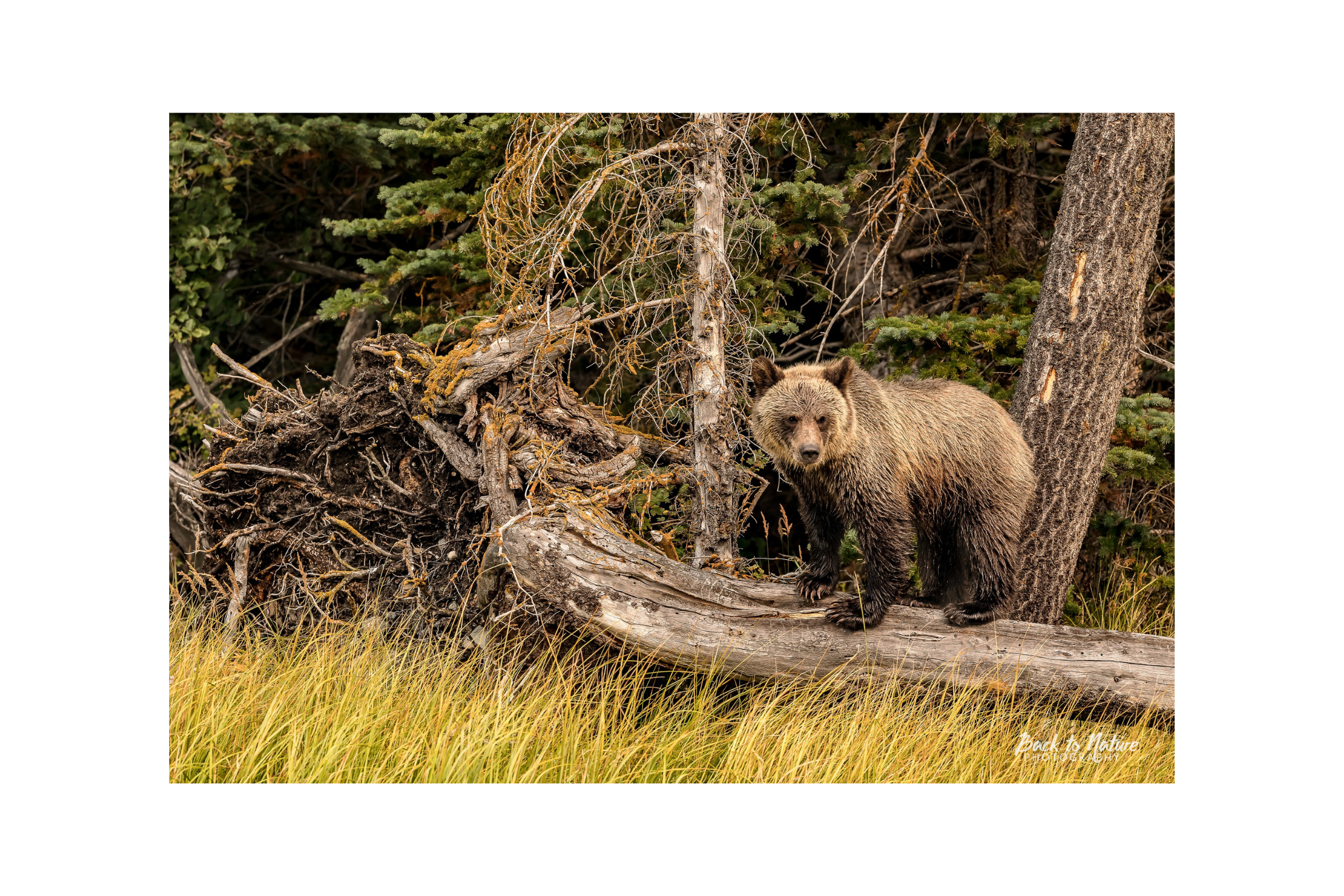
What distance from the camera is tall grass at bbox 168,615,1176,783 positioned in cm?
400

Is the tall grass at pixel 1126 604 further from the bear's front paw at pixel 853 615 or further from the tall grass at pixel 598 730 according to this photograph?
the bear's front paw at pixel 853 615

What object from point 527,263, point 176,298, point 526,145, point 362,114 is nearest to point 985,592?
point 527,263

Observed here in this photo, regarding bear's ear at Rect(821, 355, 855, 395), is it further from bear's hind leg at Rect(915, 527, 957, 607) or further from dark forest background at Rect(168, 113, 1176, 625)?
dark forest background at Rect(168, 113, 1176, 625)

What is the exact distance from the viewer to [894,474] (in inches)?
176

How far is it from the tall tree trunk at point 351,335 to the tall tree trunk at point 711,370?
4178 millimetres

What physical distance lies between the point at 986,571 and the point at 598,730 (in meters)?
1.96

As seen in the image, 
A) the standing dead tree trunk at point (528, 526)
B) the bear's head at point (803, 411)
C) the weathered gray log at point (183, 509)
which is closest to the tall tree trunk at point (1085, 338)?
the standing dead tree trunk at point (528, 526)

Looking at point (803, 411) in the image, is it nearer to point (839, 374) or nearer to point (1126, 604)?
point (839, 374)

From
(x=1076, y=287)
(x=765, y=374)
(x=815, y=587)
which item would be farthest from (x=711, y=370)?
(x=1076, y=287)

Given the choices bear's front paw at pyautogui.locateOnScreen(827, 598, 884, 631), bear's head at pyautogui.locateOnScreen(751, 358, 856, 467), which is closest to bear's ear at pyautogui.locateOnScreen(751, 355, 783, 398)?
bear's head at pyautogui.locateOnScreen(751, 358, 856, 467)

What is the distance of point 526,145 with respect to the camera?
5.29m

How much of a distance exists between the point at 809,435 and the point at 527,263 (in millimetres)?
2103

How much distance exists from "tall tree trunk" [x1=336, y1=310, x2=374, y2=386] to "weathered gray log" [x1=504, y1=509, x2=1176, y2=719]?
4588 mm

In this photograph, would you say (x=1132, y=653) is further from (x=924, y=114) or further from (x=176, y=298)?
(x=176, y=298)
